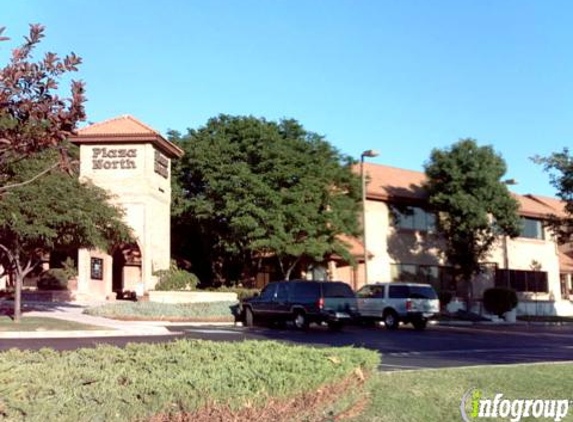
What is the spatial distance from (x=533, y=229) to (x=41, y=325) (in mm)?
37563

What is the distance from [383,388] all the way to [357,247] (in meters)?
31.2

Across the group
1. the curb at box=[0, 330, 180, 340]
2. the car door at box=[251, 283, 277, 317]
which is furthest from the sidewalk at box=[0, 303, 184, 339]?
the car door at box=[251, 283, 277, 317]

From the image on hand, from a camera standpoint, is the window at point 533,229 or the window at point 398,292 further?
the window at point 533,229

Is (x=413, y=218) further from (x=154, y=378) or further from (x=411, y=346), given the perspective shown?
(x=154, y=378)

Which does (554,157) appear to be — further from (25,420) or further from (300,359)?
(25,420)

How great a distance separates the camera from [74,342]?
17531 mm

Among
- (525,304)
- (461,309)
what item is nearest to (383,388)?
(461,309)

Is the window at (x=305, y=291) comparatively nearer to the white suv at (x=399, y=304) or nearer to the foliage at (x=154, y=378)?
the white suv at (x=399, y=304)

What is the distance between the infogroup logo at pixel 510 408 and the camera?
720cm

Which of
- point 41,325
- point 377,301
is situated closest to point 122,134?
point 41,325

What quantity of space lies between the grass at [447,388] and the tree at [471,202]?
2757 centimetres

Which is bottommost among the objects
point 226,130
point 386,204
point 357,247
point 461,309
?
point 461,309

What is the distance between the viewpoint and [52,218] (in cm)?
2123

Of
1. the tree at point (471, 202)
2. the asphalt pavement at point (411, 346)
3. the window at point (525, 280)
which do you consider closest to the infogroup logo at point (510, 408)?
the asphalt pavement at point (411, 346)
